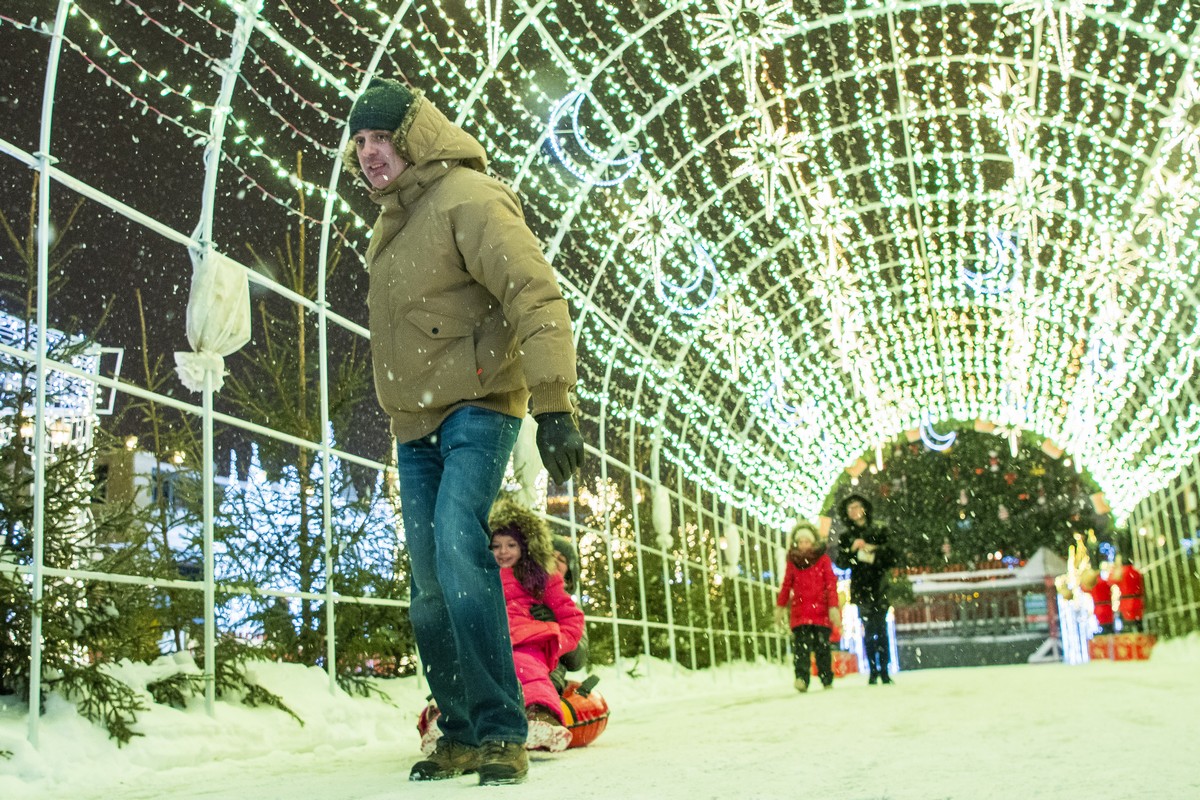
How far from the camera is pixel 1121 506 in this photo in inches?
1072

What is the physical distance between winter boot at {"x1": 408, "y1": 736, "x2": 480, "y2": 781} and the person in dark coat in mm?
8979

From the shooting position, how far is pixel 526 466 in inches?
387

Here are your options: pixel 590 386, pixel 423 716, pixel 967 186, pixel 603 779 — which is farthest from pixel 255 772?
pixel 967 186

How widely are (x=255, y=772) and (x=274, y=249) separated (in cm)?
515

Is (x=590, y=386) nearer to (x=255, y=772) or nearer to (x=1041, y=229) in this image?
(x=1041, y=229)

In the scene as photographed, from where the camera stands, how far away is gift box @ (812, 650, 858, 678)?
1953 cm

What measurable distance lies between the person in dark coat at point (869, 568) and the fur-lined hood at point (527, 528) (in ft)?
24.5

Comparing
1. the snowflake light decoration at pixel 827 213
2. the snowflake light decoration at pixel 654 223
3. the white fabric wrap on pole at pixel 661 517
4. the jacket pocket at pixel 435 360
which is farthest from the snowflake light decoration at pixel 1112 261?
the jacket pocket at pixel 435 360

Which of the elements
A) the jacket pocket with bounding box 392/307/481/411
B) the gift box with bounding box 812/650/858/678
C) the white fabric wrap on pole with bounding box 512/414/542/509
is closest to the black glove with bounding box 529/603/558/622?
the jacket pocket with bounding box 392/307/481/411

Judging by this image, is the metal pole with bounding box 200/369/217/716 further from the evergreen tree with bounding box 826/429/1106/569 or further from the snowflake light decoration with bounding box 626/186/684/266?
the evergreen tree with bounding box 826/429/1106/569

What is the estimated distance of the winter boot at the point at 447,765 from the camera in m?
3.68

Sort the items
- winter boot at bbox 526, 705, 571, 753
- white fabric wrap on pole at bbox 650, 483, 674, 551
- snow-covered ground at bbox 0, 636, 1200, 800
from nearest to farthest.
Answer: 1. snow-covered ground at bbox 0, 636, 1200, 800
2. winter boot at bbox 526, 705, 571, 753
3. white fabric wrap on pole at bbox 650, 483, 674, 551

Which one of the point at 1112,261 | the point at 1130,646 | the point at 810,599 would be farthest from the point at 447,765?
the point at 1130,646

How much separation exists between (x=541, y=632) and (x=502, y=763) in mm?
1659
